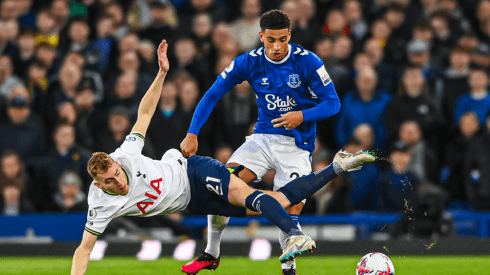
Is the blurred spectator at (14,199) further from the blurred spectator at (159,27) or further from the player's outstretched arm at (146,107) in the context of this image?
the player's outstretched arm at (146,107)

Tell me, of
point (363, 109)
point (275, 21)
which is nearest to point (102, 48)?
point (363, 109)

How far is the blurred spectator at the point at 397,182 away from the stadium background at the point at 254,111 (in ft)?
0.07

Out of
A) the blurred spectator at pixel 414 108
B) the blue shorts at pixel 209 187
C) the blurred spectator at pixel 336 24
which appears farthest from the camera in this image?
the blurred spectator at pixel 336 24

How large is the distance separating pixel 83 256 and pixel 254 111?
199 inches

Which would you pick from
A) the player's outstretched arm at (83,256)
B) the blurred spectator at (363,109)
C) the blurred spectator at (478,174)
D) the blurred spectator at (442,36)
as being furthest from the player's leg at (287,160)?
the blurred spectator at (442,36)

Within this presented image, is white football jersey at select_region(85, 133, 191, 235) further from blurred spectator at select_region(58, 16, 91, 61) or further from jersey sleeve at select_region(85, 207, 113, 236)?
blurred spectator at select_region(58, 16, 91, 61)

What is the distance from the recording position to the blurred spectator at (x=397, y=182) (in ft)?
31.8

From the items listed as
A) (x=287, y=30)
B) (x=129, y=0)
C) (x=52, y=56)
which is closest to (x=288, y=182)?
(x=287, y=30)

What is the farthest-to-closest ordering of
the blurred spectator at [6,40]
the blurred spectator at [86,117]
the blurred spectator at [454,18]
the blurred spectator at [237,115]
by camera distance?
the blurred spectator at [454,18] < the blurred spectator at [6,40] < the blurred spectator at [86,117] < the blurred spectator at [237,115]

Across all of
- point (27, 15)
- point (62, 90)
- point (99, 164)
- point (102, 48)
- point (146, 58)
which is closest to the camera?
point (99, 164)

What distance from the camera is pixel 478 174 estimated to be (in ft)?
32.8

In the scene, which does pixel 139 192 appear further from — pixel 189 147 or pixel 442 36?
pixel 442 36

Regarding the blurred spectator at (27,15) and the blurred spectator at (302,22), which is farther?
the blurred spectator at (27,15)

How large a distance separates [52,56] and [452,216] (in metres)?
6.78
